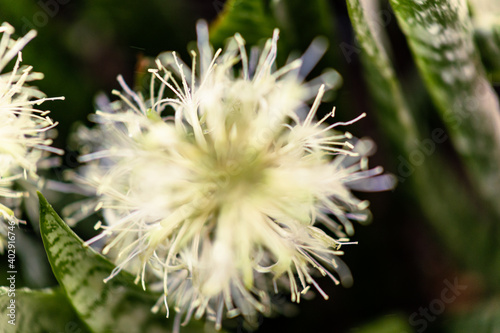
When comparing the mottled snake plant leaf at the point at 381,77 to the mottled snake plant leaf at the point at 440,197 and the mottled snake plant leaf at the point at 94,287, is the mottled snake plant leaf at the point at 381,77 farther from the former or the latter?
the mottled snake plant leaf at the point at 94,287

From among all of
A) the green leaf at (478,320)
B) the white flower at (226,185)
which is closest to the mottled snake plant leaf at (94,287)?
the white flower at (226,185)

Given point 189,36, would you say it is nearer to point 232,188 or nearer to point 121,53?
point 121,53

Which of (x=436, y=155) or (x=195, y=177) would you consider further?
(x=436, y=155)

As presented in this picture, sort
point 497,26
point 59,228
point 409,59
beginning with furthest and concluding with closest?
point 409,59 < point 497,26 < point 59,228

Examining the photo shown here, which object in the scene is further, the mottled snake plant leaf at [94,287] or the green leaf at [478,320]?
the green leaf at [478,320]

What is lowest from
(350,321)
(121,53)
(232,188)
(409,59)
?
(350,321)

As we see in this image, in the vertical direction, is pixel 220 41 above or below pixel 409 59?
above

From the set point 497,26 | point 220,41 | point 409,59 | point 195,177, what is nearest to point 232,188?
point 195,177
